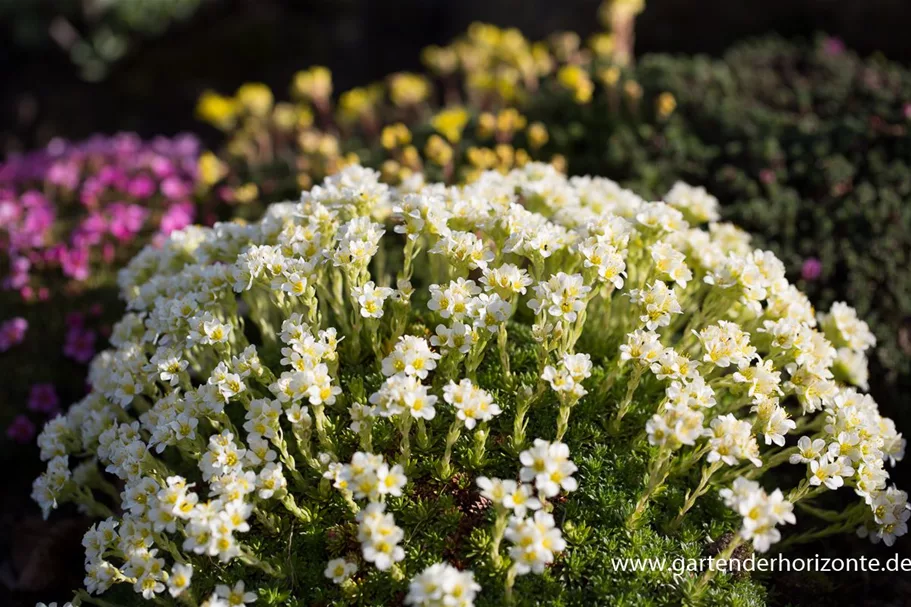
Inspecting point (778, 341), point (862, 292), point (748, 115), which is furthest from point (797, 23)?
point (778, 341)

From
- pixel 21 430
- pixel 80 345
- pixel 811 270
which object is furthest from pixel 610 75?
pixel 21 430

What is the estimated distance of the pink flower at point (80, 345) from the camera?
504 centimetres

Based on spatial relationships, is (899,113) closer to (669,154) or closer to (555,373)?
(669,154)

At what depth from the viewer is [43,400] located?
4.85m

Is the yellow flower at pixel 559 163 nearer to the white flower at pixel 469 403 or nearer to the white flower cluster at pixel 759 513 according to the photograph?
the white flower at pixel 469 403

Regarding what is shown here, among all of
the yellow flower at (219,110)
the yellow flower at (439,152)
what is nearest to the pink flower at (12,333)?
the yellow flower at (219,110)

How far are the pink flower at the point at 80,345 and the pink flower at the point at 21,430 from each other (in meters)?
0.50

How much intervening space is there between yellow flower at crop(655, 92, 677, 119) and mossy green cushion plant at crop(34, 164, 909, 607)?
7.27 ft

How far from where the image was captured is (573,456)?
319 cm

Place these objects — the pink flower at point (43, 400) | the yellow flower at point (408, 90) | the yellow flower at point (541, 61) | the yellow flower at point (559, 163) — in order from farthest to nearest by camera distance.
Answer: the yellow flower at point (541, 61), the yellow flower at point (408, 90), the yellow flower at point (559, 163), the pink flower at point (43, 400)

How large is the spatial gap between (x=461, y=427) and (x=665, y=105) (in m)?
3.46

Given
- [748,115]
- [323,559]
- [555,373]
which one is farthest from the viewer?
[748,115]

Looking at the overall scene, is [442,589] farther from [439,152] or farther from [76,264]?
[76,264]

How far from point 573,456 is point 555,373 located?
52 centimetres
